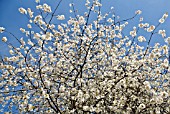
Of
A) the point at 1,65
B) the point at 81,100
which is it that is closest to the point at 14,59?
the point at 1,65

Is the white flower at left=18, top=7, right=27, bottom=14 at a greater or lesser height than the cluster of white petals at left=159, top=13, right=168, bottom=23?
greater

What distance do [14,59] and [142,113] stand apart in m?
2.96

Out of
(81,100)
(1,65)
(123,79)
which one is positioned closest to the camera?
(81,100)

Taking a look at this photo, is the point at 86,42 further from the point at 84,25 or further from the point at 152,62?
the point at 152,62

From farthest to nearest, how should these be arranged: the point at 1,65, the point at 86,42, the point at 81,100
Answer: the point at 86,42 → the point at 1,65 → the point at 81,100

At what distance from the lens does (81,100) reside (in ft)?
17.6

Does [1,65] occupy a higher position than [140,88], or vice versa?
[1,65]

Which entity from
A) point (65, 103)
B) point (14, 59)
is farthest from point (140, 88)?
point (14, 59)

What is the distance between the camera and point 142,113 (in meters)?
5.86

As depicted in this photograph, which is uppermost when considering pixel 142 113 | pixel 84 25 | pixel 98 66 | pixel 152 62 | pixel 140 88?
Result: pixel 84 25

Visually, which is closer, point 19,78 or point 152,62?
point 152,62

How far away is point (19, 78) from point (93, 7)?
7.84 feet

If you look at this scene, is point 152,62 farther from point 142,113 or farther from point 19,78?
point 19,78

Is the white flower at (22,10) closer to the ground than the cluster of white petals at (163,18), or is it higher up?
higher up
